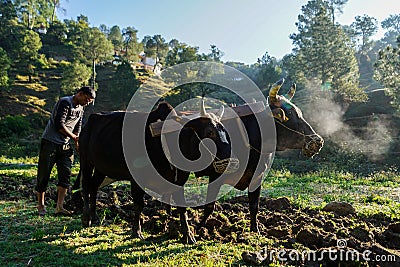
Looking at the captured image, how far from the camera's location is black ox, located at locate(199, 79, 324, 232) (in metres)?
5.42

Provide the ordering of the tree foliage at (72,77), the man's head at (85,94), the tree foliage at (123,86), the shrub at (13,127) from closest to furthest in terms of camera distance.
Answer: the man's head at (85,94) → the shrub at (13,127) → the tree foliage at (123,86) → the tree foliage at (72,77)

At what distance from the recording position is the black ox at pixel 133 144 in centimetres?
482

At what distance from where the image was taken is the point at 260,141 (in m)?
5.63

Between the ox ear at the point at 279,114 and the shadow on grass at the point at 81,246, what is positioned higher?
the ox ear at the point at 279,114

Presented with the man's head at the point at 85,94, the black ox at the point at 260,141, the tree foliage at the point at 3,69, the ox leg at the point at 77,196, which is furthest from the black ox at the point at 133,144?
the tree foliage at the point at 3,69

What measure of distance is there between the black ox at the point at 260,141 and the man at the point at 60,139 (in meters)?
2.30

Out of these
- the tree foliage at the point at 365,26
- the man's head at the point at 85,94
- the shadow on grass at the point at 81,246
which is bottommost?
the shadow on grass at the point at 81,246

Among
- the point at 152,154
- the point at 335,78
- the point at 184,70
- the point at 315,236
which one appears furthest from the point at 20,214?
the point at 335,78

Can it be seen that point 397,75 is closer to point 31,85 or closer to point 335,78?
point 335,78

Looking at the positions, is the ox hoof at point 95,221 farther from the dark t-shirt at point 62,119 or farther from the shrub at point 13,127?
the shrub at point 13,127

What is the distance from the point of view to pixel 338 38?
117 feet

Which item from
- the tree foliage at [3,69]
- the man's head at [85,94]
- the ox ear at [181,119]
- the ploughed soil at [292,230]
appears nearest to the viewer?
the ploughed soil at [292,230]

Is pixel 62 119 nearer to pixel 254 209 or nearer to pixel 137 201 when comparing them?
pixel 137 201

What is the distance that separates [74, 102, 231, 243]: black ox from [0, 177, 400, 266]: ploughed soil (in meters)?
0.46
